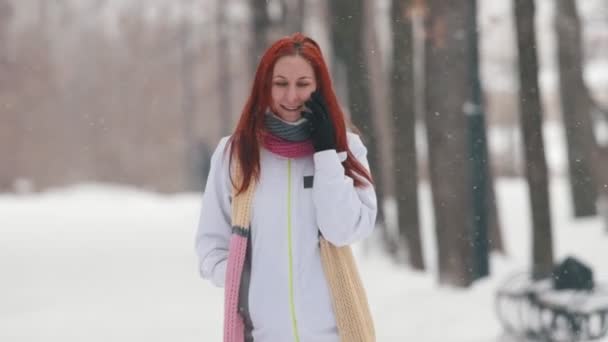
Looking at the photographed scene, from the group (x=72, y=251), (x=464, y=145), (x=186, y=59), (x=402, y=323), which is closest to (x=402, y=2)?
(x=464, y=145)

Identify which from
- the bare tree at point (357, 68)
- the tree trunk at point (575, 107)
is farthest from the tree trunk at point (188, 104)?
the bare tree at point (357, 68)

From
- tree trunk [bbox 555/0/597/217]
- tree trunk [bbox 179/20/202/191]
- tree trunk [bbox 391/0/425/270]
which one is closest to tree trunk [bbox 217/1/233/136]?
tree trunk [bbox 179/20/202/191]

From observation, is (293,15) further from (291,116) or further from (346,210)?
(346,210)

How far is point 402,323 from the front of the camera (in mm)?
8859

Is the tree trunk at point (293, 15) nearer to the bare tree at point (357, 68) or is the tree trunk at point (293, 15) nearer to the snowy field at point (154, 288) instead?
the bare tree at point (357, 68)

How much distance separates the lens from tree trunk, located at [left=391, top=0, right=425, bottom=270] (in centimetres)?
1189

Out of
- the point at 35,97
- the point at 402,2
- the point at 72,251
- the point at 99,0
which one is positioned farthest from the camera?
the point at 35,97

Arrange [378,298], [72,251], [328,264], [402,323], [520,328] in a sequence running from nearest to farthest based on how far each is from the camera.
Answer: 1. [328,264]
2. [520,328]
3. [402,323]
4. [378,298]
5. [72,251]

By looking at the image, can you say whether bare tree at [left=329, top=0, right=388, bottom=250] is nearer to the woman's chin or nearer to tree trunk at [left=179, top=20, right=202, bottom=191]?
the woman's chin

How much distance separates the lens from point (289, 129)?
2869 mm

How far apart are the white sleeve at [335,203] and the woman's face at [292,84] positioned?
189 millimetres

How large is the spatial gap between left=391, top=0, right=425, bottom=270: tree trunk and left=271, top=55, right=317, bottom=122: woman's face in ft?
29.6

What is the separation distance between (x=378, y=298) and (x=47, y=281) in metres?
4.37

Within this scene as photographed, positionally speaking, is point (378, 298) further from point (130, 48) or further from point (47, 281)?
point (130, 48)
